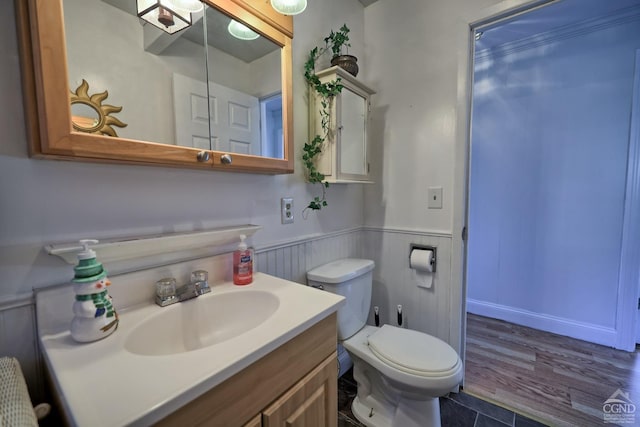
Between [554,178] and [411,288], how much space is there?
151 centimetres

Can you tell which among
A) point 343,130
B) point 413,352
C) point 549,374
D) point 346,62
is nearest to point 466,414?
point 413,352

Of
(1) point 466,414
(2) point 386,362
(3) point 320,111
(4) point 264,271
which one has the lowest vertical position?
(1) point 466,414

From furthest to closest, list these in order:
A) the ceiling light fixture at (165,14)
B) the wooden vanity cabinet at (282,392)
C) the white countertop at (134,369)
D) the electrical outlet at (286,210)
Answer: the electrical outlet at (286,210) < the ceiling light fixture at (165,14) < the wooden vanity cabinet at (282,392) < the white countertop at (134,369)

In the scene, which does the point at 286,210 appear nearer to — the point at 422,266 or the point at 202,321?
the point at 202,321

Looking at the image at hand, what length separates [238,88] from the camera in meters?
1.03

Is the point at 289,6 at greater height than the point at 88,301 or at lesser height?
greater

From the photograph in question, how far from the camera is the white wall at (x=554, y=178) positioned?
73.6 inches

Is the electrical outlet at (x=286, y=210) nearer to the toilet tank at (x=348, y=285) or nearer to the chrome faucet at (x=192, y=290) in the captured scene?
the toilet tank at (x=348, y=285)

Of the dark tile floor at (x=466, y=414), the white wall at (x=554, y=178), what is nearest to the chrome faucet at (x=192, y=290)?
the dark tile floor at (x=466, y=414)

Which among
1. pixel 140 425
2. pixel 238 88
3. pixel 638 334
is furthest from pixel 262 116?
pixel 638 334

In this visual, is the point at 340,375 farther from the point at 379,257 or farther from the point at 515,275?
the point at 515,275

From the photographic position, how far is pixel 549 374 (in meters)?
1.67

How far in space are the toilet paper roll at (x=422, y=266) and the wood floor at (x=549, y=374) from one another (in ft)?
2.14

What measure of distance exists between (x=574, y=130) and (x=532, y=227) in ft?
2.55
